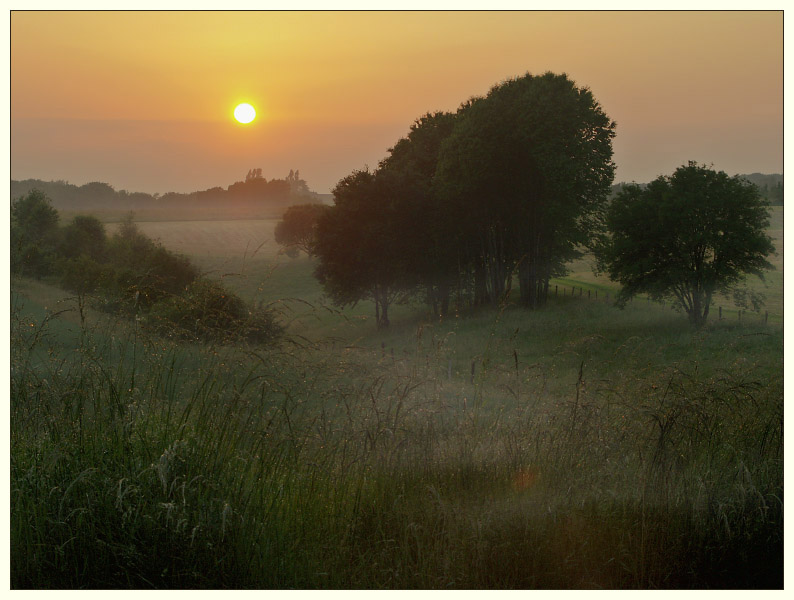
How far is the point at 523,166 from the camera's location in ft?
68.6

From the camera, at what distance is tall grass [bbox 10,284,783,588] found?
322cm

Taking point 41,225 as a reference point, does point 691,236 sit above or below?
below

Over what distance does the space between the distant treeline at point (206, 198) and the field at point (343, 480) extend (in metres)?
13.4

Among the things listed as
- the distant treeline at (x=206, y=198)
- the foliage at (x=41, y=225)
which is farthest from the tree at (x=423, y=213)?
the foliage at (x=41, y=225)

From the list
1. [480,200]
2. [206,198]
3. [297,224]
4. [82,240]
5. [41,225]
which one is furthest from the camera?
[297,224]

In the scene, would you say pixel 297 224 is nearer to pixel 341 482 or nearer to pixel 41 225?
pixel 41 225

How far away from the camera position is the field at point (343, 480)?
3223mm

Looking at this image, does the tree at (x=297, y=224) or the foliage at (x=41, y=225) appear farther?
the tree at (x=297, y=224)

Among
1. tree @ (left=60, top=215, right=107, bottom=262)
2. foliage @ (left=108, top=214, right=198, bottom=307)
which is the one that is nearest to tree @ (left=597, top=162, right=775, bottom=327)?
foliage @ (left=108, top=214, right=198, bottom=307)

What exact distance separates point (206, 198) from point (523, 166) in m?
10.2

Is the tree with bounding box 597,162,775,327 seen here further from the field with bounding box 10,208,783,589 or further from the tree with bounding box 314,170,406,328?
the field with bounding box 10,208,783,589

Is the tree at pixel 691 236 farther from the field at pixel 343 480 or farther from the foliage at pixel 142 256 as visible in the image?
the field at pixel 343 480

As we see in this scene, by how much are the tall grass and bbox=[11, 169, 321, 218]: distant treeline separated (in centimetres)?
1340

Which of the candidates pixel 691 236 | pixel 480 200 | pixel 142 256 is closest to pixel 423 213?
pixel 480 200
